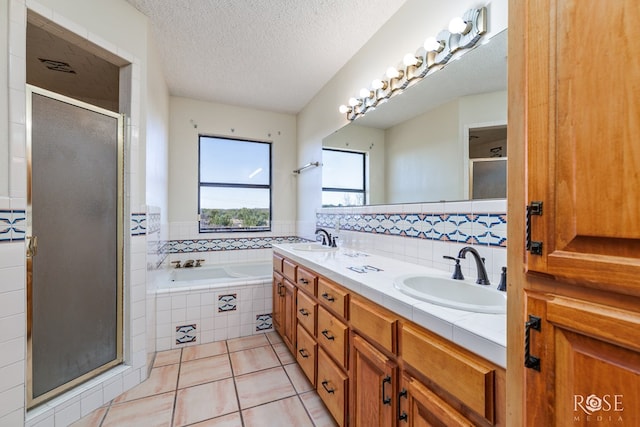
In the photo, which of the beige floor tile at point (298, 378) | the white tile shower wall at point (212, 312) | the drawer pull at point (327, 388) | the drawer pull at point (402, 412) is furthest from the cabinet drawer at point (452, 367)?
the white tile shower wall at point (212, 312)

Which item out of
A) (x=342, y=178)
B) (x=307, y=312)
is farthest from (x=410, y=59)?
(x=307, y=312)

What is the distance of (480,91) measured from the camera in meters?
1.32

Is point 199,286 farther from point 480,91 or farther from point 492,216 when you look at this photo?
point 480,91

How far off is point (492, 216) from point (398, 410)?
889mm

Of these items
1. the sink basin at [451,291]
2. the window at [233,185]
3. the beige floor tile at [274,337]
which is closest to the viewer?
the sink basin at [451,291]

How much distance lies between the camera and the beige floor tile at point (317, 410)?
1.51 m

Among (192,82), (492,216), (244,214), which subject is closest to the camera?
(492,216)

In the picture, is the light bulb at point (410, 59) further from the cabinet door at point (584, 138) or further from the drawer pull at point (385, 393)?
the drawer pull at point (385, 393)

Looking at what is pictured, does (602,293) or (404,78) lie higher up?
(404,78)

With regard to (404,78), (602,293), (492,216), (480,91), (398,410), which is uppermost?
(404,78)

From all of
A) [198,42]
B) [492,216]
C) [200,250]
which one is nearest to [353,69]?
[198,42]

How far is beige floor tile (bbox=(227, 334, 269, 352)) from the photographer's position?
2.35 m

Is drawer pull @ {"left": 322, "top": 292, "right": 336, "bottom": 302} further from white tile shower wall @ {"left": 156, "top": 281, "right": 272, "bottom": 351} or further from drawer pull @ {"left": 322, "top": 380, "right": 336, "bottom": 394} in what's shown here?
white tile shower wall @ {"left": 156, "top": 281, "right": 272, "bottom": 351}

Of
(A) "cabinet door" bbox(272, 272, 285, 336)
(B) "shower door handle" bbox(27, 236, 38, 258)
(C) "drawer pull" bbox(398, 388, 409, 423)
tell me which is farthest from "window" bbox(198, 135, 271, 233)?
(C) "drawer pull" bbox(398, 388, 409, 423)
